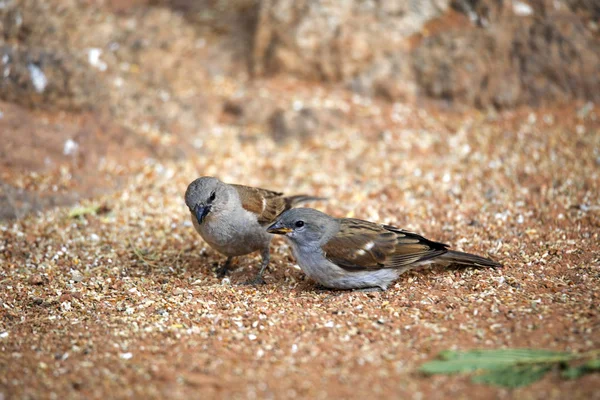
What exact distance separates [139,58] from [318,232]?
461 centimetres

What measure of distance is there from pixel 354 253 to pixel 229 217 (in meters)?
1.22

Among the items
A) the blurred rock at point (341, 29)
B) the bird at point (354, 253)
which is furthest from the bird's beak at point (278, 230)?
the blurred rock at point (341, 29)

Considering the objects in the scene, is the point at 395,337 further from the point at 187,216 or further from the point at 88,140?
the point at 88,140

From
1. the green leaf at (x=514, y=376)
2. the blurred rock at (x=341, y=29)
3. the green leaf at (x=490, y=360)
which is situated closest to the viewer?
the green leaf at (x=514, y=376)

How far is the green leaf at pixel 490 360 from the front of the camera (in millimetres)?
3588

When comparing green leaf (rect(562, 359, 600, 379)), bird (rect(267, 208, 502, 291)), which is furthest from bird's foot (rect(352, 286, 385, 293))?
green leaf (rect(562, 359, 600, 379))

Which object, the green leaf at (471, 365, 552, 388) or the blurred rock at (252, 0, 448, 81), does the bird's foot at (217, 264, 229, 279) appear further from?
the blurred rock at (252, 0, 448, 81)

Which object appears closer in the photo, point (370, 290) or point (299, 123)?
point (370, 290)

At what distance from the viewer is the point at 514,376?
350 centimetres

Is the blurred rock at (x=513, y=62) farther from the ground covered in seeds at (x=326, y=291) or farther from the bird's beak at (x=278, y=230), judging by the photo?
the bird's beak at (x=278, y=230)

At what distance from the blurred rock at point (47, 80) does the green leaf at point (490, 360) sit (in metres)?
5.83

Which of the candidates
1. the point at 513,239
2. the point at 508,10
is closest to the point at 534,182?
the point at 513,239

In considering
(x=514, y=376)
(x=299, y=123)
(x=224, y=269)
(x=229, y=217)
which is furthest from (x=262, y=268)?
(x=299, y=123)

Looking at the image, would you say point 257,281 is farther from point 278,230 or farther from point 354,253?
point 354,253
